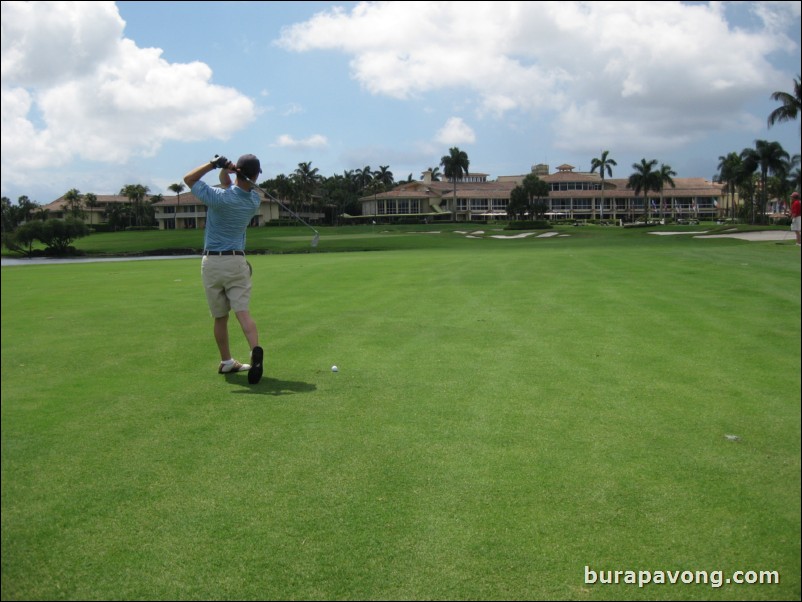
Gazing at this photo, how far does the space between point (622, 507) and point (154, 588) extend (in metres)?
2.51

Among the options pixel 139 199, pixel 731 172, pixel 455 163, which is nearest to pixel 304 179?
pixel 139 199

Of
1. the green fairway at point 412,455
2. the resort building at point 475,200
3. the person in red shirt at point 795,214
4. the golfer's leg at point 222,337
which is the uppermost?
the resort building at point 475,200

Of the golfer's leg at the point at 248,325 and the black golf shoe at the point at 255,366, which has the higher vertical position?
the golfer's leg at the point at 248,325

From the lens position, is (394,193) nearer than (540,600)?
No

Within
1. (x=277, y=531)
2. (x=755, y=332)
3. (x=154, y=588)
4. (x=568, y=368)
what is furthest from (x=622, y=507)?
(x=568, y=368)

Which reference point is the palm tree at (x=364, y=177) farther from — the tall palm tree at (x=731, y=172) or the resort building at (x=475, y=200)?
the tall palm tree at (x=731, y=172)

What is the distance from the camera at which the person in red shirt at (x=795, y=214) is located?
73.0 inches

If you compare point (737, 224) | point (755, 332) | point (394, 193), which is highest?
point (394, 193)

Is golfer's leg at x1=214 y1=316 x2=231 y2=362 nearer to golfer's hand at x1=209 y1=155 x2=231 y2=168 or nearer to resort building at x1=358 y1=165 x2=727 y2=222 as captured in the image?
golfer's hand at x1=209 y1=155 x2=231 y2=168

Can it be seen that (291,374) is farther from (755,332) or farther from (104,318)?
(755,332)

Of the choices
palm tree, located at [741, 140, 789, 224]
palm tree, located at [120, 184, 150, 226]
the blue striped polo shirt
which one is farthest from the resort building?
palm tree, located at [741, 140, 789, 224]

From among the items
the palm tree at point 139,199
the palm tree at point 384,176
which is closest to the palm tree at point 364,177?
the palm tree at point 384,176

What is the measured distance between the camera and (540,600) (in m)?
2.98

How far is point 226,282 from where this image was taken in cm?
632
